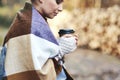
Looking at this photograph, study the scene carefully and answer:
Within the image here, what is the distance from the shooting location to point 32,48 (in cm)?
230

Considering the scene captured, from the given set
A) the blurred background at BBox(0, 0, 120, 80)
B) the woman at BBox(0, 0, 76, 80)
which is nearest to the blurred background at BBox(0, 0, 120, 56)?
the blurred background at BBox(0, 0, 120, 80)

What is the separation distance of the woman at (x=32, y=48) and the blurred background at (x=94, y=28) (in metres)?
3.37

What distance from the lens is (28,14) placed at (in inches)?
95.3

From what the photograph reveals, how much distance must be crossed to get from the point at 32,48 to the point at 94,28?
370cm

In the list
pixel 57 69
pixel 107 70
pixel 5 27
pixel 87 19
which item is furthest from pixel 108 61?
pixel 57 69

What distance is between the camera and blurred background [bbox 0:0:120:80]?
19.2 feet

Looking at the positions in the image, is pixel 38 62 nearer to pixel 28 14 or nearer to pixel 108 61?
pixel 28 14

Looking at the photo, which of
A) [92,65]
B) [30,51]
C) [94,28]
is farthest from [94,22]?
[30,51]

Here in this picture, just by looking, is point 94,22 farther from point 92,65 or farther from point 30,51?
point 30,51

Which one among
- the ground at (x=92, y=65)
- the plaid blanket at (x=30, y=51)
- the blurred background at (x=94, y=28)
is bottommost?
the ground at (x=92, y=65)

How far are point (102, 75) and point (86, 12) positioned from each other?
80 centimetres

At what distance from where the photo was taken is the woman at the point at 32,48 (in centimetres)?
231

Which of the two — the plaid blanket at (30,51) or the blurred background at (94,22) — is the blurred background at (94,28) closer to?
the blurred background at (94,22)

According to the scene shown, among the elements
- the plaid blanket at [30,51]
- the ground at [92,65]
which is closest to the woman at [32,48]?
the plaid blanket at [30,51]
